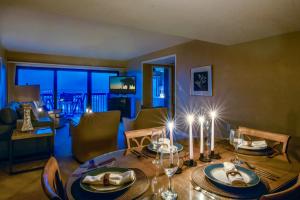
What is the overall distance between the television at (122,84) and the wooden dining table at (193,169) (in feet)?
16.7

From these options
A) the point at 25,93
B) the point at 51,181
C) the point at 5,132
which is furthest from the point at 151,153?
the point at 5,132

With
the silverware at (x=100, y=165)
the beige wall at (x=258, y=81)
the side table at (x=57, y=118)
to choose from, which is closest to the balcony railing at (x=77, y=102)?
the side table at (x=57, y=118)

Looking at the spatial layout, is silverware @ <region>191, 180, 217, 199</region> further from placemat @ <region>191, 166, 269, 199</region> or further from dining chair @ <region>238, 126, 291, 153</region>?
dining chair @ <region>238, 126, 291, 153</region>

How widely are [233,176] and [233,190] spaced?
0.31ft

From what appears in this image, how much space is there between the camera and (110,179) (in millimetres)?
998

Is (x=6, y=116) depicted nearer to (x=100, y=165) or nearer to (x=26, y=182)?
(x=26, y=182)

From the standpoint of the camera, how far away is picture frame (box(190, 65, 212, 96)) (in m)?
3.81

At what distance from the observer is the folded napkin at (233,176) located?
974 mm

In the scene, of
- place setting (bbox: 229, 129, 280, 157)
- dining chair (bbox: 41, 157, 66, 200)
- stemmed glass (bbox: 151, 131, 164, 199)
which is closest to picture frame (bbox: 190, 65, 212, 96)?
place setting (bbox: 229, 129, 280, 157)

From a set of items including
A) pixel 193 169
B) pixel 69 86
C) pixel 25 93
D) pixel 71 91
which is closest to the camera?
pixel 193 169

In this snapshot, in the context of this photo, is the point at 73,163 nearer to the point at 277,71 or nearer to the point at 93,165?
the point at 93,165

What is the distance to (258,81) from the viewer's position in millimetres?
3023

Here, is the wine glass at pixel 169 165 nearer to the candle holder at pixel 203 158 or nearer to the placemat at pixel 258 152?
the candle holder at pixel 203 158

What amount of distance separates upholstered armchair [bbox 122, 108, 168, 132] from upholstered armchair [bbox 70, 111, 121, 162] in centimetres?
28
